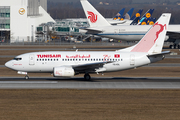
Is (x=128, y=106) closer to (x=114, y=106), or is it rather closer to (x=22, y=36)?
(x=114, y=106)

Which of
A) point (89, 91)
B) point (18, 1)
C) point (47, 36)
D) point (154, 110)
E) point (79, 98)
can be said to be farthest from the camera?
point (47, 36)

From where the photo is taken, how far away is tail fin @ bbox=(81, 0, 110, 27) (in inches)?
3193

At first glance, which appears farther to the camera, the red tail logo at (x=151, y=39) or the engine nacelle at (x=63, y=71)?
the red tail logo at (x=151, y=39)

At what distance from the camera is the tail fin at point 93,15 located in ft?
266

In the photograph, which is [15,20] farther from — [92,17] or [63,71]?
[63,71]

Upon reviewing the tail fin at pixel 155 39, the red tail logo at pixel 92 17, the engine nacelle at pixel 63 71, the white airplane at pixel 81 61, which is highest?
the red tail logo at pixel 92 17

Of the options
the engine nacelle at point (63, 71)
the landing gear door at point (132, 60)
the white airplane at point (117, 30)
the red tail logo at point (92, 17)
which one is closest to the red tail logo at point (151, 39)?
the landing gear door at point (132, 60)

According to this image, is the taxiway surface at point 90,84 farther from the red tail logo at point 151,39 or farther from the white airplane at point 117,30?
the white airplane at point 117,30

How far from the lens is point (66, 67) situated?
35562 mm

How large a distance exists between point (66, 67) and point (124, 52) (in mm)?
7688

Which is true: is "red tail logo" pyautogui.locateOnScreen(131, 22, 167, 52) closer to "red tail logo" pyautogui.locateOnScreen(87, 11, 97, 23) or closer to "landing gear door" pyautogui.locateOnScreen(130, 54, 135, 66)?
"landing gear door" pyautogui.locateOnScreen(130, 54, 135, 66)

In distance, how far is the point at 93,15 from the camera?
8300 cm

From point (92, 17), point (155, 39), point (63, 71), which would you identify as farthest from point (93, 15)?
point (63, 71)

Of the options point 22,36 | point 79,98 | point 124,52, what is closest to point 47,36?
point 22,36
